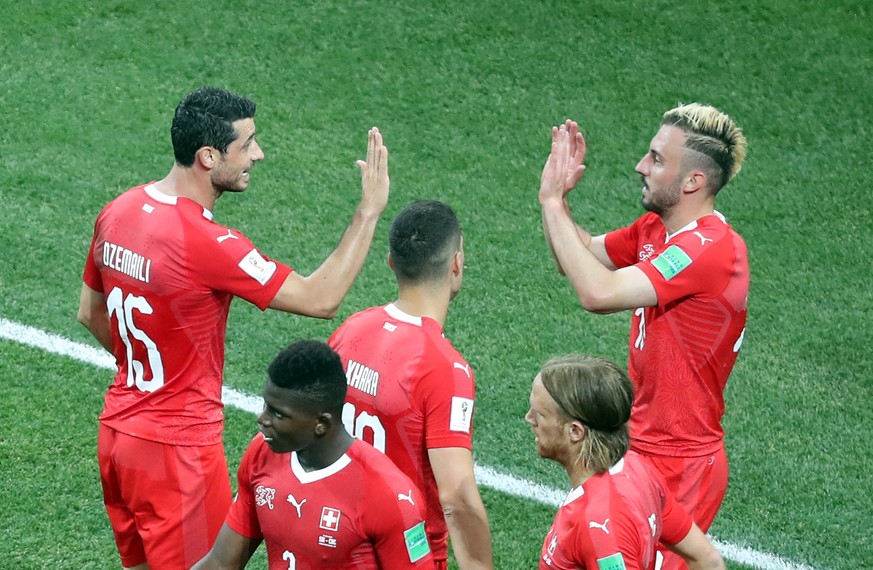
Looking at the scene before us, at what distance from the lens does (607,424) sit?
425 cm

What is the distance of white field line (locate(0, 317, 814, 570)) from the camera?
6629 millimetres

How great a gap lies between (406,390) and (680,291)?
50.0 inches

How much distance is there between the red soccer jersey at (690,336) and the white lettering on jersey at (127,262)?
6.33ft

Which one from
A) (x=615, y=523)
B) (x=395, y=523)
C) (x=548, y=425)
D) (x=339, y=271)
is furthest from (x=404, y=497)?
(x=339, y=271)

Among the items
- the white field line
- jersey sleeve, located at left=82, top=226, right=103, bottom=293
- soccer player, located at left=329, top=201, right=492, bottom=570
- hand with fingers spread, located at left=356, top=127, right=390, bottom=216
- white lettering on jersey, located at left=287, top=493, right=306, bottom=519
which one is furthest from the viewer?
the white field line

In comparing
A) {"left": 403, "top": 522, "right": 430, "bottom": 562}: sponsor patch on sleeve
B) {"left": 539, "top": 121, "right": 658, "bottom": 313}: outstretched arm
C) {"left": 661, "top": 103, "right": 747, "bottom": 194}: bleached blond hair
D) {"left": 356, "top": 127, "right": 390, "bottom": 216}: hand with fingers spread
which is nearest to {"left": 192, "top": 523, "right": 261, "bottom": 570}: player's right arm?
{"left": 403, "top": 522, "right": 430, "bottom": 562}: sponsor patch on sleeve

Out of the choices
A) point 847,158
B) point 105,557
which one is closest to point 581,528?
point 105,557

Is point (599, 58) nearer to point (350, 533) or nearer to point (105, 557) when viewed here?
point (105, 557)

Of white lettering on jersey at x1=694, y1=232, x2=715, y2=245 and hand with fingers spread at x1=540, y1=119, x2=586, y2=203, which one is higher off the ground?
hand with fingers spread at x1=540, y1=119, x2=586, y2=203

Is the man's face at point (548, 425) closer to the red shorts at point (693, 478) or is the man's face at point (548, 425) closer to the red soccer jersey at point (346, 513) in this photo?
the red soccer jersey at point (346, 513)

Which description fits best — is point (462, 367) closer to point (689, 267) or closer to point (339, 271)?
point (339, 271)

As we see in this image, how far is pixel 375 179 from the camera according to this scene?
5129 millimetres

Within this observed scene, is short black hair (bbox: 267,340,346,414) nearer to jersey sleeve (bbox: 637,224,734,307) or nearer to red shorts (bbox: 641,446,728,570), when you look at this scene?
jersey sleeve (bbox: 637,224,734,307)

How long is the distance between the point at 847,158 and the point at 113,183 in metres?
5.83
